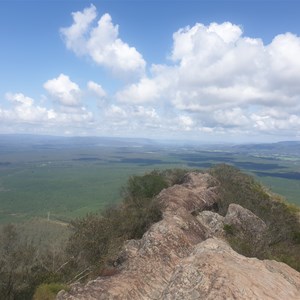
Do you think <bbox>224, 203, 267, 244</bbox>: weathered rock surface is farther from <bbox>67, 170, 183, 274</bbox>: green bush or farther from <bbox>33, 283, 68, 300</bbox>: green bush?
<bbox>33, 283, 68, 300</bbox>: green bush

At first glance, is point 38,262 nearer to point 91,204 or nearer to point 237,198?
point 237,198

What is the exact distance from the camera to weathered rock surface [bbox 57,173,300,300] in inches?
677

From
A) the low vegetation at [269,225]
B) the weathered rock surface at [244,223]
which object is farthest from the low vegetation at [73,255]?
the low vegetation at [269,225]

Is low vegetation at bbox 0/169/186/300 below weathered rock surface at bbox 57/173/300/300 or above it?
below

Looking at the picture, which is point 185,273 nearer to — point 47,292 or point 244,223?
point 47,292

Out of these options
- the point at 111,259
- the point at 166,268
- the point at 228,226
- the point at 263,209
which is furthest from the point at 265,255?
the point at 263,209

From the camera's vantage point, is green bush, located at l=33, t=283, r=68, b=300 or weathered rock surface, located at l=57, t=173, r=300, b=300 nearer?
weathered rock surface, located at l=57, t=173, r=300, b=300

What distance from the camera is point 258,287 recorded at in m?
17.3

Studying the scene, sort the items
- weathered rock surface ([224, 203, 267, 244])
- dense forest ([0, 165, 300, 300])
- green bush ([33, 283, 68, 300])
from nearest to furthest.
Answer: green bush ([33, 283, 68, 300]) → dense forest ([0, 165, 300, 300]) → weathered rock surface ([224, 203, 267, 244])

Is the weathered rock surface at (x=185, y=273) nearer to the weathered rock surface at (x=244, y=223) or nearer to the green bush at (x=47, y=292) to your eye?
the green bush at (x=47, y=292)

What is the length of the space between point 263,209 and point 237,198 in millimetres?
5498

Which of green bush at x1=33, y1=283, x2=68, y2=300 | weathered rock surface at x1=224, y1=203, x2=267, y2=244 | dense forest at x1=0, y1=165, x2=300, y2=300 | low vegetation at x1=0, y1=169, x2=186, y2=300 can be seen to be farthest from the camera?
weathered rock surface at x1=224, y1=203, x2=267, y2=244

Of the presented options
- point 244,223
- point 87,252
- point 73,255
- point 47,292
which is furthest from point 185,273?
point 244,223

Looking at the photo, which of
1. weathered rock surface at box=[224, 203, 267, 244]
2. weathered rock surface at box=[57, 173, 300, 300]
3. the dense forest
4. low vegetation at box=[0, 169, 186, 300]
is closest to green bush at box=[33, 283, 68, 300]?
the dense forest
